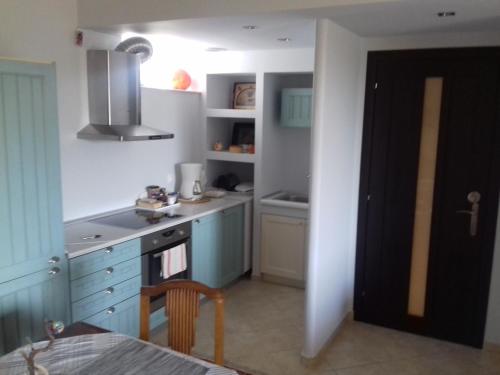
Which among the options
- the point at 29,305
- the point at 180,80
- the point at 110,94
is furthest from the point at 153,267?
the point at 180,80

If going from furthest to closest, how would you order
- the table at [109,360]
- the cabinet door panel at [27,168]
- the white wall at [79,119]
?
the white wall at [79,119] < the cabinet door panel at [27,168] < the table at [109,360]

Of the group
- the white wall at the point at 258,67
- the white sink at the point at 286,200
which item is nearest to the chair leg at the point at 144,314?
the white sink at the point at 286,200

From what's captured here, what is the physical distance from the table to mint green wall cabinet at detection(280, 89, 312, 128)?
2984mm

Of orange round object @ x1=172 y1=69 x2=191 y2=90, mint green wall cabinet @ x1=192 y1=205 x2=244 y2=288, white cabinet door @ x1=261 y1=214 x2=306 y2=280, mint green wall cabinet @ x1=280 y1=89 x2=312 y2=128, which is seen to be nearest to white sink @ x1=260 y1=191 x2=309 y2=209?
white cabinet door @ x1=261 y1=214 x2=306 y2=280

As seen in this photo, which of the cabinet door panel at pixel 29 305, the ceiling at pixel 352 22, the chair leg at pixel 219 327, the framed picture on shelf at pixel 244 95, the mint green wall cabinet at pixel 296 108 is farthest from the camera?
the framed picture on shelf at pixel 244 95

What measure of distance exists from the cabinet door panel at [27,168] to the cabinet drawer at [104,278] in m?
0.33

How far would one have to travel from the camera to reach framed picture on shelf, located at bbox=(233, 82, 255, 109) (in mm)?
4613

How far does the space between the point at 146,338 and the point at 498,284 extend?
8.36 feet

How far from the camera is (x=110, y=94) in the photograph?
10.6 feet

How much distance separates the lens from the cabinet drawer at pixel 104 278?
8.75 ft

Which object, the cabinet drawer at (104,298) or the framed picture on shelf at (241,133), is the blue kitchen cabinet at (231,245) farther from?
the cabinet drawer at (104,298)

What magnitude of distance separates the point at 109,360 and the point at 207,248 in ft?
7.20

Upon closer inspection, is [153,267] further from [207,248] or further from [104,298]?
[207,248]

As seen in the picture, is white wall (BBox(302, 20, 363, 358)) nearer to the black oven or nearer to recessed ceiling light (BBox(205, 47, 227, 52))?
the black oven
